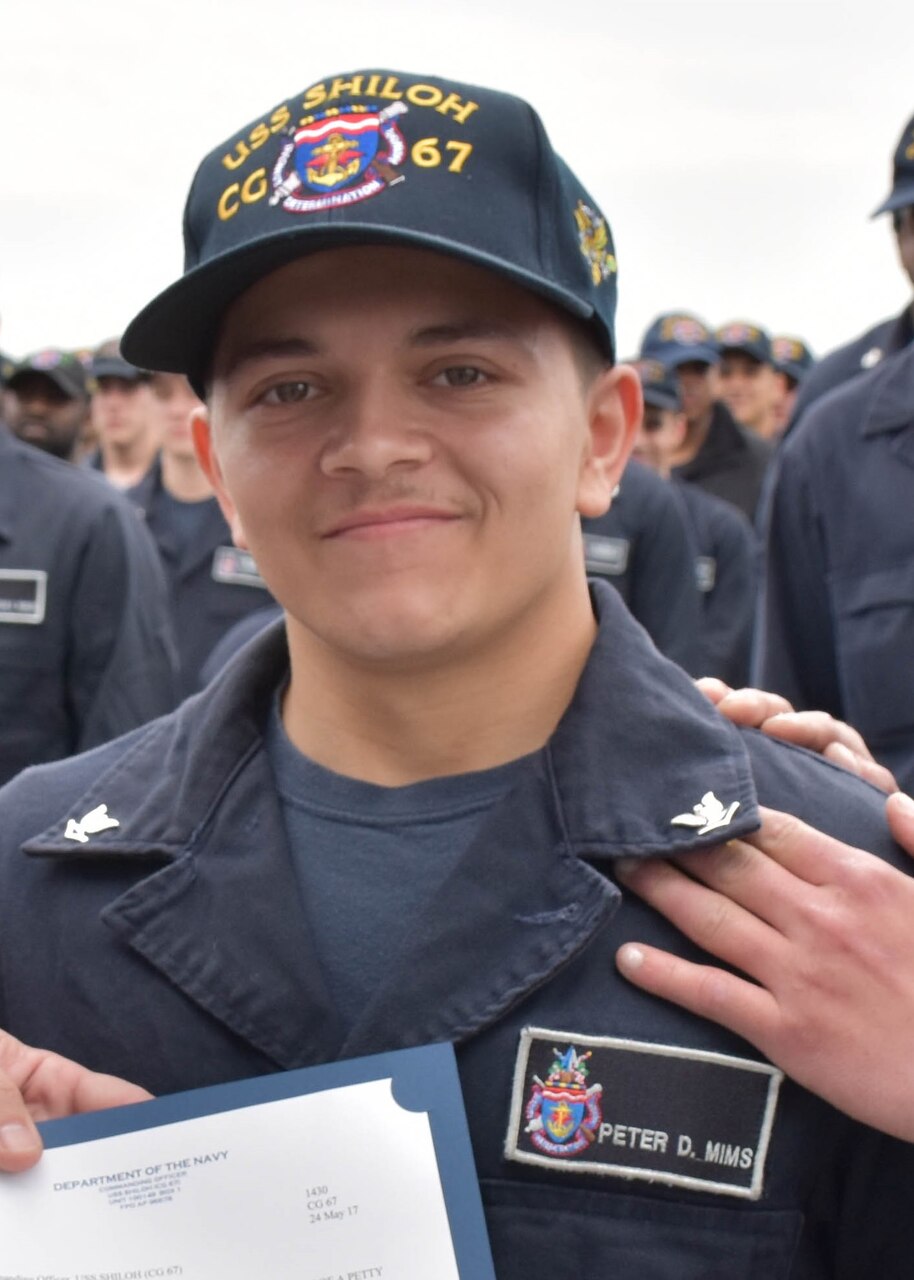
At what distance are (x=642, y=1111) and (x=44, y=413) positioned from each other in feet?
17.5

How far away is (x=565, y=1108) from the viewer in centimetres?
171

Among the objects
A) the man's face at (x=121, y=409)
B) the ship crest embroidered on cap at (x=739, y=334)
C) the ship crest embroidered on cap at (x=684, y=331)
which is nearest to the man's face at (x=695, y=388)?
the ship crest embroidered on cap at (x=684, y=331)

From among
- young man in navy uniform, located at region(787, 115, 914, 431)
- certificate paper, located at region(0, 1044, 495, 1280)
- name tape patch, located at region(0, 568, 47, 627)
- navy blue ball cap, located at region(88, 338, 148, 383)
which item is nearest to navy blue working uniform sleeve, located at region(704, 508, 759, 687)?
young man in navy uniform, located at region(787, 115, 914, 431)

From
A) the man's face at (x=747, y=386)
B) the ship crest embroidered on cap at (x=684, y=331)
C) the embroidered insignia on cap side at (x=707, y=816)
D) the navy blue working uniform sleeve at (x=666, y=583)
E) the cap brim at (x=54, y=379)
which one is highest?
the embroidered insignia on cap side at (x=707, y=816)

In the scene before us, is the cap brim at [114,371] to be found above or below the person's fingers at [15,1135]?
below

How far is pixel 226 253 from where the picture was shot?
1.70 metres

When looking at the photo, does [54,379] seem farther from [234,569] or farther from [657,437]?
[657,437]

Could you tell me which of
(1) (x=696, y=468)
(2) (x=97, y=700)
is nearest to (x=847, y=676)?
(2) (x=97, y=700)

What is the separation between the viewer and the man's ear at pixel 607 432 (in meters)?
1.94

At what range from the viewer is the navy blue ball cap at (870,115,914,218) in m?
3.93

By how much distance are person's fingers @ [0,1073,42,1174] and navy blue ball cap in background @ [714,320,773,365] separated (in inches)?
357

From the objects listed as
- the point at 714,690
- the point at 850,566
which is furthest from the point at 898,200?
the point at 714,690

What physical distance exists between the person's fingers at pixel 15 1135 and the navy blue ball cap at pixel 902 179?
296 cm

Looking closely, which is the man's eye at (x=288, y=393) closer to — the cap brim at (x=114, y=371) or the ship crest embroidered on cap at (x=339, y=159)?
the ship crest embroidered on cap at (x=339, y=159)
